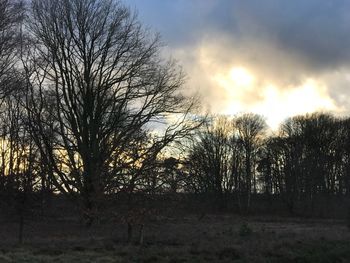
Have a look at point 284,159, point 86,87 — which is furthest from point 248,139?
point 86,87

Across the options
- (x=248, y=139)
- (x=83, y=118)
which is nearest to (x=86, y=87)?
(x=83, y=118)

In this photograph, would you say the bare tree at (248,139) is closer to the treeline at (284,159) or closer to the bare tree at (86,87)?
the treeline at (284,159)

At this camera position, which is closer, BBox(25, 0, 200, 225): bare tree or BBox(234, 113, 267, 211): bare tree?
BBox(25, 0, 200, 225): bare tree

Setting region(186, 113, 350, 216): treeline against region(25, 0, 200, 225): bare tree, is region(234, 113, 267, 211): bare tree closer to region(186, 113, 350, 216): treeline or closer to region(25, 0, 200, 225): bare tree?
region(186, 113, 350, 216): treeline

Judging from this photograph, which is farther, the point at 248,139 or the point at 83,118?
the point at 248,139

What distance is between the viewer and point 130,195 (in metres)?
22.1

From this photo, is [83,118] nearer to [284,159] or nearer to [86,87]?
[86,87]

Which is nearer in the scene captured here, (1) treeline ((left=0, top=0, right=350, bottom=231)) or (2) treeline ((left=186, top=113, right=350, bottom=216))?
(1) treeline ((left=0, top=0, right=350, bottom=231))

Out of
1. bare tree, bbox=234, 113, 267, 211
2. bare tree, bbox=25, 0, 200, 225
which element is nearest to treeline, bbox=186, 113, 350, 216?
bare tree, bbox=234, 113, 267, 211

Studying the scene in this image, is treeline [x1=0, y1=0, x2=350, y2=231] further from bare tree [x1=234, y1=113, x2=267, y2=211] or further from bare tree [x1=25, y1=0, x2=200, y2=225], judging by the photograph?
bare tree [x1=234, y1=113, x2=267, y2=211]

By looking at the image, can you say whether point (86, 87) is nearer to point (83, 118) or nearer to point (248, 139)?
point (83, 118)

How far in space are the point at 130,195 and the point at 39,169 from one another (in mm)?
10578

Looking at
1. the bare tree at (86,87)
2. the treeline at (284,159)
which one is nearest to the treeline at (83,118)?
the bare tree at (86,87)

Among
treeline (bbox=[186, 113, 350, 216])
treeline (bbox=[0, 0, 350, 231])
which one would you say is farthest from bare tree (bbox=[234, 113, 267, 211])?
treeline (bbox=[0, 0, 350, 231])
